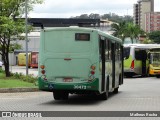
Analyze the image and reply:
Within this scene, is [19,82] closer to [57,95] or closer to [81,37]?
[57,95]

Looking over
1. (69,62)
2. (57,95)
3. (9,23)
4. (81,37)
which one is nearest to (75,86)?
(69,62)

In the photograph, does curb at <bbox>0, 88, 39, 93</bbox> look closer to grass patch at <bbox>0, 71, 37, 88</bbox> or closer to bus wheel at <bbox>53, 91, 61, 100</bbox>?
grass patch at <bbox>0, 71, 37, 88</bbox>

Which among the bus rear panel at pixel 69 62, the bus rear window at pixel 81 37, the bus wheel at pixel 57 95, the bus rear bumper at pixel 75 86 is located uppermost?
the bus rear window at pixel 81 37

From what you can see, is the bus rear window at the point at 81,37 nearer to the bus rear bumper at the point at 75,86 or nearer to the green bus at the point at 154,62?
the bus rear bumper at the point at 75,86

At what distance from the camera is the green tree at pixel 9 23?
118ft

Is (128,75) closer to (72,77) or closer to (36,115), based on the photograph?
(72,77)

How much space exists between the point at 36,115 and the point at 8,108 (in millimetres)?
2618

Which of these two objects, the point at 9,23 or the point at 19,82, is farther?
the point at 9,23

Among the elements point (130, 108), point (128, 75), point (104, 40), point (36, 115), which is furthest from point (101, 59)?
point (128, 75)

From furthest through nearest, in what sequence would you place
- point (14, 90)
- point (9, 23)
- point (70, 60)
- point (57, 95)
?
point (9, 23)
point (14, 90)
point (57, 95)
point (70, 60)

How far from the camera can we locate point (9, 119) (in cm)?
1416

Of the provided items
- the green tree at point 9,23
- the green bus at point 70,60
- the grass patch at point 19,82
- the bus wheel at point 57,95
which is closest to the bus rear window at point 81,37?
the green bus at point 70,60

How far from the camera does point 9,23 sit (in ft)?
117

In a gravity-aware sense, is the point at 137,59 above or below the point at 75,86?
below
